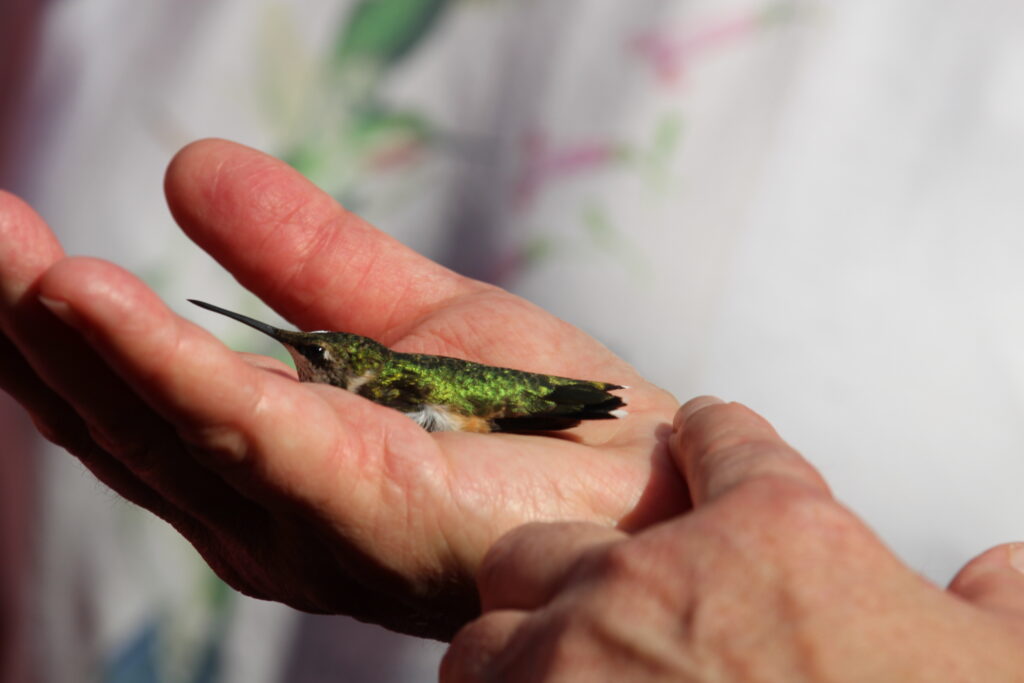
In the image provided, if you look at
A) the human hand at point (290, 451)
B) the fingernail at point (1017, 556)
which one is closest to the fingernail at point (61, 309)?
the human hand at point (290, 451)

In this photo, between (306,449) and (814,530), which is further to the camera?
(306,449)

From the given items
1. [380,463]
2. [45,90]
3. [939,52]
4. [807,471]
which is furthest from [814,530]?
[45,90]

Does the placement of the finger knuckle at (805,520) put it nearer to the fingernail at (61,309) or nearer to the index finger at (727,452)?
the index finger at (727,452)

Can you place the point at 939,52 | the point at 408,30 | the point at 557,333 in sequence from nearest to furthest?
the point at 557,333 < the point at 939,52 < the point at 408,30

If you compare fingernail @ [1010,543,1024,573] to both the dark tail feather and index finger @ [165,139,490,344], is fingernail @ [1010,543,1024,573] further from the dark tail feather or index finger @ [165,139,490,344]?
index finger @ [165,139,490,344]

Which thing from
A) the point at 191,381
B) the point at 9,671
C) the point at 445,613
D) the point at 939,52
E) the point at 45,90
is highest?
the point at 939,52

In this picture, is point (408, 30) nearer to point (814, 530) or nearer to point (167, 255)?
point (167, 255)

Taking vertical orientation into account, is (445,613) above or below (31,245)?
below

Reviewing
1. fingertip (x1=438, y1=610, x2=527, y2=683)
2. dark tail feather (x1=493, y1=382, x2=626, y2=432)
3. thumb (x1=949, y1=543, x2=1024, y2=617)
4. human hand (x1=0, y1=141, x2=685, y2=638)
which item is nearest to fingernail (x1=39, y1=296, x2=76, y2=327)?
human hand (x1=0, y1=141, x2=685, y2=638)
